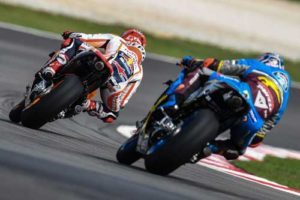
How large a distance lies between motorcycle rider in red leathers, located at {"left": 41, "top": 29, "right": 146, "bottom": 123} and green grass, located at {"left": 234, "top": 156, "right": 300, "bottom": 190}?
2054 millimetres

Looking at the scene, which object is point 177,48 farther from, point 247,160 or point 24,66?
point 247,160

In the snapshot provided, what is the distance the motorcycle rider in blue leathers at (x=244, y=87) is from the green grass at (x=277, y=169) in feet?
Result: 8.61

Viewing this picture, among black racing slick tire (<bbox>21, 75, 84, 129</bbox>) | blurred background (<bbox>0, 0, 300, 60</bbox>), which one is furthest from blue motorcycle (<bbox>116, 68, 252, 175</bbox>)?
blurred background (<bbox>0, 0, 300, 60</bbox>)

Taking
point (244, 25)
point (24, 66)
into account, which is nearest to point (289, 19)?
point (244, 25)

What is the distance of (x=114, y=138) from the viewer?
1248 centimetres

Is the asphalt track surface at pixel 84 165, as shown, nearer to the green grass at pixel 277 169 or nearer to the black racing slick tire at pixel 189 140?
the black racing slick tire at pixel 189 140

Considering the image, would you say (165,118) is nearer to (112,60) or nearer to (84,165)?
(84,165)

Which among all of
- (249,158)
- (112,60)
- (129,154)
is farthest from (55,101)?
(249,158)

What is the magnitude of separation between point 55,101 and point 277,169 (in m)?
3.88

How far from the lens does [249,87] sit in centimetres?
871

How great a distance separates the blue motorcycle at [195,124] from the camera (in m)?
7.94

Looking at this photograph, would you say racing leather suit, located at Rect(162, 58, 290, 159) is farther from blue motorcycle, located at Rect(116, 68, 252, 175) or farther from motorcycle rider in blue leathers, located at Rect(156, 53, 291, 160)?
blue motorcycle, located at Rect(116, 68, 252, 175)

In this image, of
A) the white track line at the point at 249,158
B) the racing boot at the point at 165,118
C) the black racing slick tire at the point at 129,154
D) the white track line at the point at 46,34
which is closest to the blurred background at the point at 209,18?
the white track line at the point at 46,34

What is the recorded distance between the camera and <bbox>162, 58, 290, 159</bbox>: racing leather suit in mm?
8695
